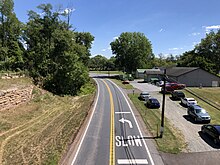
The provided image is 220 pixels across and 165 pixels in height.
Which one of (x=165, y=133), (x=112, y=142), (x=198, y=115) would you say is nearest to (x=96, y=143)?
(x=112, y=142)

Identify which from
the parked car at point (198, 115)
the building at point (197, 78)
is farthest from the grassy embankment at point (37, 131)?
the building at point (197, 78)

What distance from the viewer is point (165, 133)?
2238 cm

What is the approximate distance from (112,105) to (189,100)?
11.8 m

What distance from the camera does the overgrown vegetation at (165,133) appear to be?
1873cm

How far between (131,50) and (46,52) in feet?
155

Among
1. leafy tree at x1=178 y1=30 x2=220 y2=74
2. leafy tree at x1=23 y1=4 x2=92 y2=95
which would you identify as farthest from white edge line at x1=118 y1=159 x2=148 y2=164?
leafy tree at x1=178 y1=30 x2=220 y2=74

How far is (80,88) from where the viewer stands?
55531mm

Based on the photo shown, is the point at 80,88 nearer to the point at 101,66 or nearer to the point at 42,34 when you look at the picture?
the point at 42,34

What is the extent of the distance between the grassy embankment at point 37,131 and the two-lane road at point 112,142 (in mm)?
1451

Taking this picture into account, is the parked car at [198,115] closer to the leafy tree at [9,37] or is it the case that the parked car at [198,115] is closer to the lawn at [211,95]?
the lawn at [211,95]

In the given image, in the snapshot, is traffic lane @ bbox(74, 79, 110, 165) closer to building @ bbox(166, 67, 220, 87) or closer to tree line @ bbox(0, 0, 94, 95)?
tree line @ bbox(0, 0, 94, 95)

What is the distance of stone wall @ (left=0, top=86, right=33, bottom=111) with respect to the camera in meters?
26.8

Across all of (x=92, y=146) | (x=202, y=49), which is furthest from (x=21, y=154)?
(x=202, y=49)

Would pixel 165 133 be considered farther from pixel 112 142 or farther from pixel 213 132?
pixel 112 142
